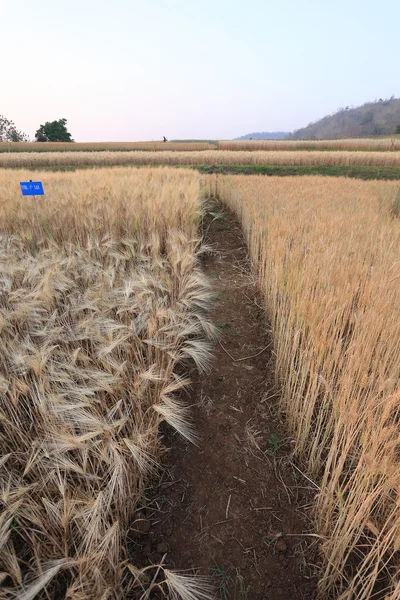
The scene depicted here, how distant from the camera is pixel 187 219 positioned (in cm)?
319

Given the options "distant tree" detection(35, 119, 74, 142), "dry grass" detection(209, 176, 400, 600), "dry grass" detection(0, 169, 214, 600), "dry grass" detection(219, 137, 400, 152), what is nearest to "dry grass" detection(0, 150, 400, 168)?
"dry grass" detection(219, 137, 400, 152)

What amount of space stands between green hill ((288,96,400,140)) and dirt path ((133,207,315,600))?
90895 millimetres

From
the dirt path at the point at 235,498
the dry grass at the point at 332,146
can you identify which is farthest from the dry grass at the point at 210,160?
the dirt path at the point at 235,498

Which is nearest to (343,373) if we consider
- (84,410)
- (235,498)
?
(235,498)

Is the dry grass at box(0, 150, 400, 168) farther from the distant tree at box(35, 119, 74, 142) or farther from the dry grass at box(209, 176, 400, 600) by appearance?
the distant tree at box(35, 119, 74, 142)

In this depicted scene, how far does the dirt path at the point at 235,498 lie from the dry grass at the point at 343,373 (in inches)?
4.7

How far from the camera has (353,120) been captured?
320 ft

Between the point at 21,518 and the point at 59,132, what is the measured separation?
149ft

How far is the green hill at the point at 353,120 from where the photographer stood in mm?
79256

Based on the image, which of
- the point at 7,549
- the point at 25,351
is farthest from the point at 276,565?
the point at 25,351

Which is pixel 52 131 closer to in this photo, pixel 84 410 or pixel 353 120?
pixel 84 410

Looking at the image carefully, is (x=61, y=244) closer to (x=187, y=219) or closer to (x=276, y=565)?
(x=187, y=219)

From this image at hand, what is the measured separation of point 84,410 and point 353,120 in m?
123

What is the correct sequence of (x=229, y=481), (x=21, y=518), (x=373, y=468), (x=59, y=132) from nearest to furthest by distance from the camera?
(x=373, y=468) → (x=21, y=518) → (x=229, y=481) → (x=59, y=132)
